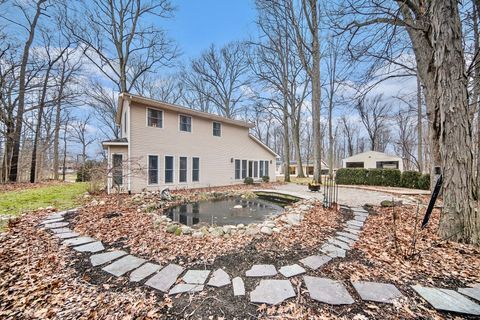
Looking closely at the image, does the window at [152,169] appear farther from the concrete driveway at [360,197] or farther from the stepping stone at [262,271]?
the stepping stone at [262,271]

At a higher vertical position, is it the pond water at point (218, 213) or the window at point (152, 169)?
the window at point (152, 169)

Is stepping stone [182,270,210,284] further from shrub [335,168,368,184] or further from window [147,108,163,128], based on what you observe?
shrub [335,168,368,184]

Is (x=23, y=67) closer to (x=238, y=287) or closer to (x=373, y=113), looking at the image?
(x=238, y=287)

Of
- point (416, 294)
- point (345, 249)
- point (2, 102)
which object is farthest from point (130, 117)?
point (416, 294)

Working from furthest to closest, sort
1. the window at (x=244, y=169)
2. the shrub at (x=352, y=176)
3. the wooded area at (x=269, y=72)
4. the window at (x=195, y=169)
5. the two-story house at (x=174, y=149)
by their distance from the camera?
the window at (x=244, y=169) < the shrub at (x=352, y=176) < the window at (x=195, y=169) < the two-story house at (x=174, y=149) < the wooded area at (x=269, y=72)

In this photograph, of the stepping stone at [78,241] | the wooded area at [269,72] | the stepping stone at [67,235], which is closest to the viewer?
the wooded area at [269,72]

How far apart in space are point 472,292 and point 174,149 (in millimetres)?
11248

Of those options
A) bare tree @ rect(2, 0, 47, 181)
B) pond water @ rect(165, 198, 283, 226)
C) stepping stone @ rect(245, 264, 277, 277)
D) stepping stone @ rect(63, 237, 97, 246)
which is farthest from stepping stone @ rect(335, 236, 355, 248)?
bare tree @ rect(2, 0, 47, 181)

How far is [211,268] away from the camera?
9.72 feet

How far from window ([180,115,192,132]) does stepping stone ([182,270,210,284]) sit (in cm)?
982

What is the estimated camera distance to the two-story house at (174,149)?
9523 millimetres

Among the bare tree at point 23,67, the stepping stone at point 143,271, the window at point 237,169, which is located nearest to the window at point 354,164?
the window at point 237,169

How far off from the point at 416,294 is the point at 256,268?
6.27ft

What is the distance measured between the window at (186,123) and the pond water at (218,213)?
4.97 meters
